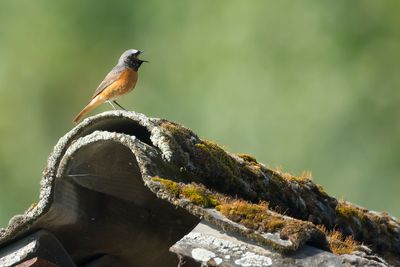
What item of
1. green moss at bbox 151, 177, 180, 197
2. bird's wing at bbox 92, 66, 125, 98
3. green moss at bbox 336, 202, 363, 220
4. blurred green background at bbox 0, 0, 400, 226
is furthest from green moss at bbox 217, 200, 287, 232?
blurred green background at bbox 0, 0, 400, 226

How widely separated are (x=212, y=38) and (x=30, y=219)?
3482 centimetres

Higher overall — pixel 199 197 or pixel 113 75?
pixel 113 75

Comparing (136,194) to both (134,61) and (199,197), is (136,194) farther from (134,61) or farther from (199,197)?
(134,61)

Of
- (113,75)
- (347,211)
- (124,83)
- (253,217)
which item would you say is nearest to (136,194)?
(253,217)

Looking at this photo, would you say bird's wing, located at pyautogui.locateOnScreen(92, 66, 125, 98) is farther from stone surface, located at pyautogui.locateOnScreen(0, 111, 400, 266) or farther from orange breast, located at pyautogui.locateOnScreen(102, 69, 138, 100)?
stone surface, located at pyautogui.locateOnScreen(0, 111, 400, 266)

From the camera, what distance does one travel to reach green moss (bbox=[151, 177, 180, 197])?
242 inches

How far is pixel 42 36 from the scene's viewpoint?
145 ft

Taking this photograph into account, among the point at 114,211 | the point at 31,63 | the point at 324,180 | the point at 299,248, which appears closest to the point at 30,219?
the point at 114,211

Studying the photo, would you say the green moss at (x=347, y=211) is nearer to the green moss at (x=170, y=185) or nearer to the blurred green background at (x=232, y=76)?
the green moss at (x=170, y=185)

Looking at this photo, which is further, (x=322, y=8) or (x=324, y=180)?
(x=322, y=8)

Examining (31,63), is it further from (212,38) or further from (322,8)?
(322,8)

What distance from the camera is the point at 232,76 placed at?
38.7 meters

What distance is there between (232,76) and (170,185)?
1286 inches

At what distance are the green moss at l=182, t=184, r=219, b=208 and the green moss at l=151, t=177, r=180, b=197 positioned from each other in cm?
4
